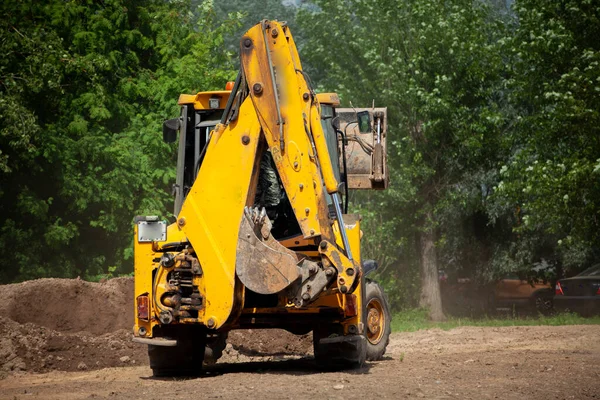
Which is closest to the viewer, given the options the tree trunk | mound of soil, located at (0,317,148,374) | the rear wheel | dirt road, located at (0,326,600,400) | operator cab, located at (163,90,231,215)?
dirt road, located at (0,326,600,400)

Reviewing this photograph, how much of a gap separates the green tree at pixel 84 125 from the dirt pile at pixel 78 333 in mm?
4524

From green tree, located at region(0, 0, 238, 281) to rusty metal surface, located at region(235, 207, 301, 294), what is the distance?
12.1 meters

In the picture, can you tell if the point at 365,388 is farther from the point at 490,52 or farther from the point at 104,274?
the point at 490,52

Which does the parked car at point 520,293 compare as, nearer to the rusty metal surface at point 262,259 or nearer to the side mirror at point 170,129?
the side mirror at point 170,129

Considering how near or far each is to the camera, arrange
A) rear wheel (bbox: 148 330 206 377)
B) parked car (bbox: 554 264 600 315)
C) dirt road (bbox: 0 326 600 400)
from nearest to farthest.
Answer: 1. dirt road (bbox: 0 326 600 400)
2. rear wheel (bbox: 148 330 206 377)
3. parked car (bbox: 554 264 600 315)

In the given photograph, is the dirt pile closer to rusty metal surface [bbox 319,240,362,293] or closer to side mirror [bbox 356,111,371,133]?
side mirror [bbox 356,111,371,133]

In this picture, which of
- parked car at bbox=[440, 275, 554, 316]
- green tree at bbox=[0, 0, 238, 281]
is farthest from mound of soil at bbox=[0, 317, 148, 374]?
parked car at bbox=[440, 275, 554, 316]

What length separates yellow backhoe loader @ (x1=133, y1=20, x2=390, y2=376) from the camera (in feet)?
34.8

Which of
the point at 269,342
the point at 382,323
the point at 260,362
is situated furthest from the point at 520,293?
the point at 382,323

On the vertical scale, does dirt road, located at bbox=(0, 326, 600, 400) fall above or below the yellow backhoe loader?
below

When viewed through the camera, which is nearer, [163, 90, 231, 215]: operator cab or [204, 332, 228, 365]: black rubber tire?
[163, 90, 231, 215]: operator cab

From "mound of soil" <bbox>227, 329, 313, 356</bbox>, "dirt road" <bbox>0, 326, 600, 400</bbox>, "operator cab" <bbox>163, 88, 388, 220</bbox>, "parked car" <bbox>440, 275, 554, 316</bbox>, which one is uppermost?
"operator cab" <bbox>163, 88, 388, 220</bbox>

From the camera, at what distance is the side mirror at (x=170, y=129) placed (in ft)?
41.7

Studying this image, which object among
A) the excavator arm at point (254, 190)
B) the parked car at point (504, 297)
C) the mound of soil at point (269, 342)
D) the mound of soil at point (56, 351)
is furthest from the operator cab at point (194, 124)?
the parked car at point (504, 297)
